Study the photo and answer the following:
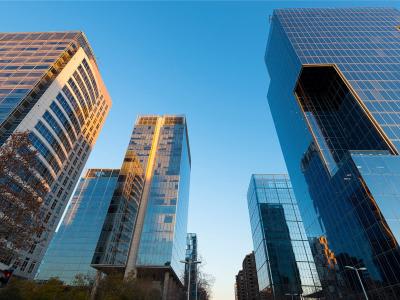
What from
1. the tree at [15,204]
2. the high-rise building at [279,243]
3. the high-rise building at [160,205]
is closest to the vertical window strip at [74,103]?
the high-rise building at [160,205]

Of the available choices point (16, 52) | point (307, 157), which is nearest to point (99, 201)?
point (16, 52)

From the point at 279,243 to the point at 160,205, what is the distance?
47844 mm

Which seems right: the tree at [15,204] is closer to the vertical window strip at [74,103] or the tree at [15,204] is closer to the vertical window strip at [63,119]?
the vertical window strip at [63,119]

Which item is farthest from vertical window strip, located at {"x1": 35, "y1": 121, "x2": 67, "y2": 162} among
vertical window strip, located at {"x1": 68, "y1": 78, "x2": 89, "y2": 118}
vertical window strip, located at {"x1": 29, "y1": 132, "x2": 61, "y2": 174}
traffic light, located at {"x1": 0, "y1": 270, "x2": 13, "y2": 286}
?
traffic light, located at {"x1": 0, "y1": 270, "x2": 13, "y2": 286}

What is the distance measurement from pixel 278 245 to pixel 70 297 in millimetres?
71979

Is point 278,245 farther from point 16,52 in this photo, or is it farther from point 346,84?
point 16,52

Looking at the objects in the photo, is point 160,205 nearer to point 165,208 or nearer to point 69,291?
point 165,208

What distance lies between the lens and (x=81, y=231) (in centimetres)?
9588

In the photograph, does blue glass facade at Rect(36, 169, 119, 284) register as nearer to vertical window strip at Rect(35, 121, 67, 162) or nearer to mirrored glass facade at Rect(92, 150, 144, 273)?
mirrored glass facade at Rect(92, 150, 144, 273)

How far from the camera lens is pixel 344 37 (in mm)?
68125

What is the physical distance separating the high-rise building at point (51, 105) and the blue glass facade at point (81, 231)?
2769cm

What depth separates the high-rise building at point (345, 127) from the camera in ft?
116

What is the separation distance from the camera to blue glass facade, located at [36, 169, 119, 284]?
86.7 meters

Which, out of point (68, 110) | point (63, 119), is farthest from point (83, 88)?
point (63, 119)
